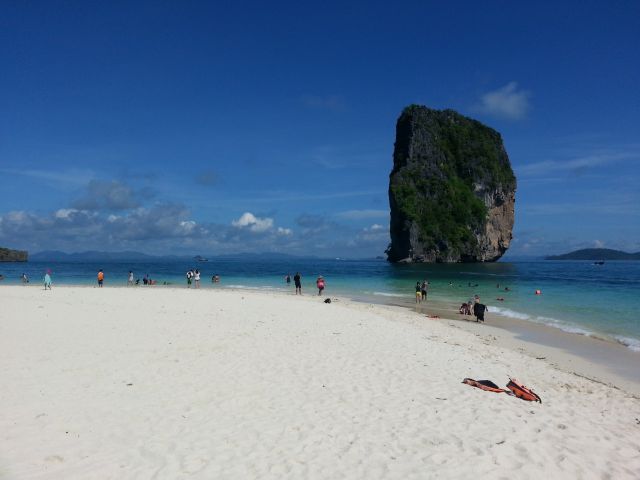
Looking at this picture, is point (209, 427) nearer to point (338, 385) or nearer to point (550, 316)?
point (338, 385)

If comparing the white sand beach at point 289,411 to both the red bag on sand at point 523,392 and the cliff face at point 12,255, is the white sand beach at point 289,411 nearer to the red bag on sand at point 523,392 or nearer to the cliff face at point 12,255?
the red bag on sand at point 523,392

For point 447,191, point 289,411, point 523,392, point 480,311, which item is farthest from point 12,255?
point 523,392

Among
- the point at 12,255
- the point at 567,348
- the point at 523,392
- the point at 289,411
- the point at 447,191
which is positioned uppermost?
the point at 447,191

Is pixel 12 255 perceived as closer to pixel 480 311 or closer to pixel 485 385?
pixel 480 311

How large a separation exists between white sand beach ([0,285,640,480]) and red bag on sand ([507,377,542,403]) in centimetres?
26

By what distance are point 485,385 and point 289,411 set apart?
14.3 ft

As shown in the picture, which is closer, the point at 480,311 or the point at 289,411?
the point at 289,411

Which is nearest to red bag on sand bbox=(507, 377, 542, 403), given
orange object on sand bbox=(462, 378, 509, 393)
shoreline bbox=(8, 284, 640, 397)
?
orange object on sand bbox=(462, 378, 509, 393)

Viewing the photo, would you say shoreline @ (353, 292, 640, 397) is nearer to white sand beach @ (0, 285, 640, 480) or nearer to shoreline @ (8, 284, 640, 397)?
shoreline @ (8, 284, 640, 397)

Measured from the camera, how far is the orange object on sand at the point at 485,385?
8.70 meters

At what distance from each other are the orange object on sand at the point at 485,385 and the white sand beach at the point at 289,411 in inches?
9.4

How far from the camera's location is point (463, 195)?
402 feet

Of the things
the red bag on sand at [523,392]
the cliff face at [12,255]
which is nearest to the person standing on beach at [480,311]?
the red bag on sand at [523,392]

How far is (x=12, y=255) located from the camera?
157000 millimetres
